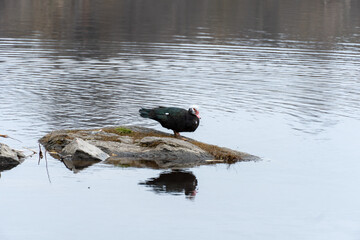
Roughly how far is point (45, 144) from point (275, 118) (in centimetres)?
965

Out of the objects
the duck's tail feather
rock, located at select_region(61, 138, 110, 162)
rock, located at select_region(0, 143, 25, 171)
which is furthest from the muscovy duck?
rock, located at select_region(0, 143, 25, 171)

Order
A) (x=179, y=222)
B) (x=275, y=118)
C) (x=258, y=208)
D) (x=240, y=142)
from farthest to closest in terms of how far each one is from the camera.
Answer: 1. (x=275, y=118)
2. (x=240, y=142)
3. (x=258, y=208)
4. (x=179, y=222)

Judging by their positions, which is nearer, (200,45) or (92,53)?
(92,53)

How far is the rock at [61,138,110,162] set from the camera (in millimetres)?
21453

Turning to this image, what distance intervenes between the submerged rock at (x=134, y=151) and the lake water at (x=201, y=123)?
0.60 metres

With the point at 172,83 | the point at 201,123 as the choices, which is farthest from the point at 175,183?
the point at 172,83

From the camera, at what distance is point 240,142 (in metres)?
24.6

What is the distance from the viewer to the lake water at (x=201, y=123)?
1680 centimetres

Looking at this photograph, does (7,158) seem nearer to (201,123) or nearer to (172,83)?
(201,123)

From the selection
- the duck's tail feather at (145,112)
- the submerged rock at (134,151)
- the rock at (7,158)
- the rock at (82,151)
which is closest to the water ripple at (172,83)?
the submerged rock at (134,151)

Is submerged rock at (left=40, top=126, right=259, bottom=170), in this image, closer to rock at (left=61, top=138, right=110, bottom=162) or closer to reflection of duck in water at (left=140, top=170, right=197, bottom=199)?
rock at (left=61, top=138, right=110, bottom=162)

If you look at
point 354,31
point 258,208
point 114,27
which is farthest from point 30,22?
point 258,208

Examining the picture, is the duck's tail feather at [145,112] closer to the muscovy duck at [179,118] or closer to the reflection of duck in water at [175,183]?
the muscovy duck at [179,118]

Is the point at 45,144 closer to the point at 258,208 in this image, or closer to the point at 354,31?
the point at 258,208
